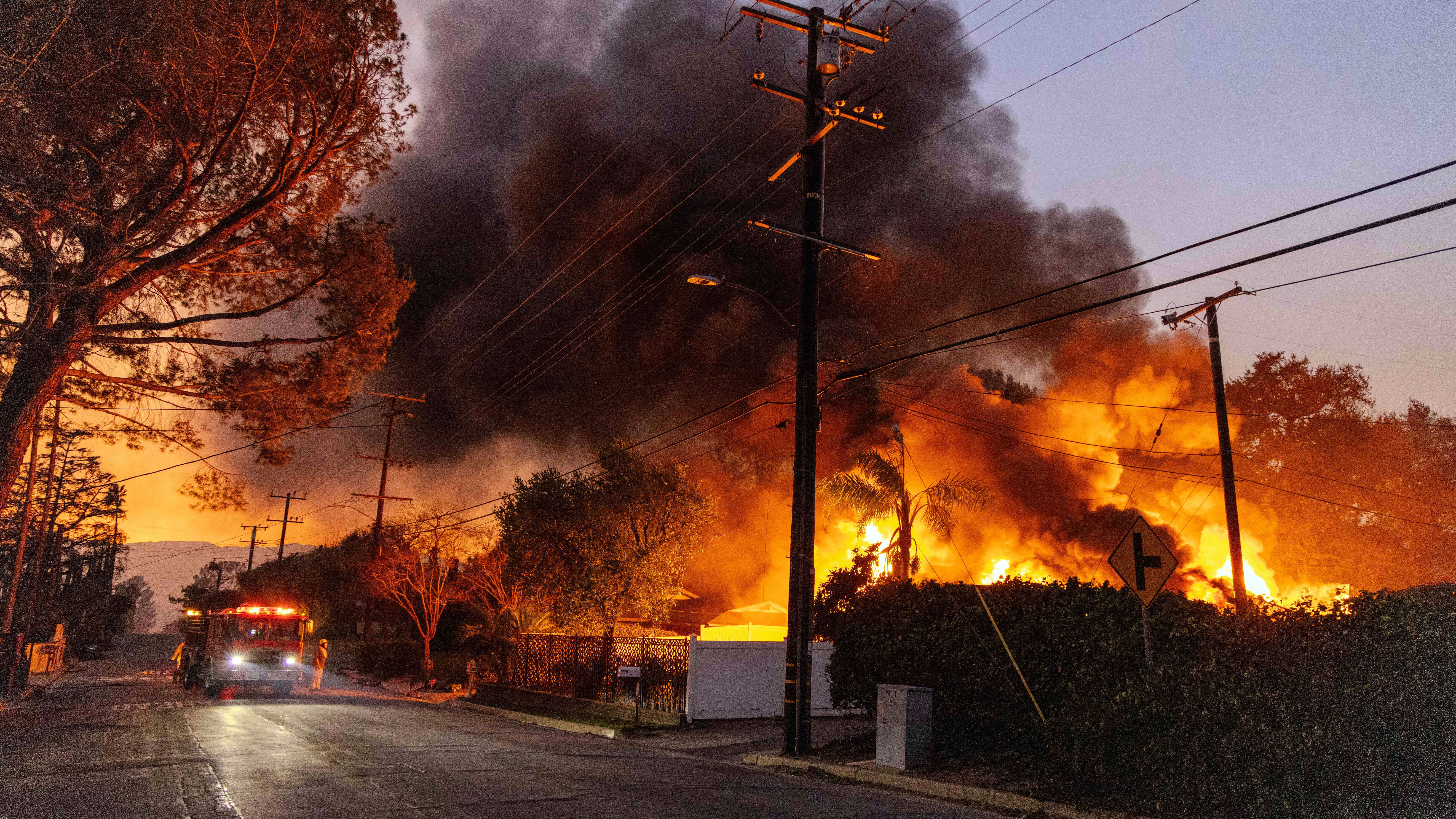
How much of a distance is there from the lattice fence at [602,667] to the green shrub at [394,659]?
1362cm

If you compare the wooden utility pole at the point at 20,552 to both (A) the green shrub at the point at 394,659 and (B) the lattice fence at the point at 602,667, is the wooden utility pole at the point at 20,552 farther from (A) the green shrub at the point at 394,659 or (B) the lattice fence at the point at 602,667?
(B) the lattice fence at the point at 602,667

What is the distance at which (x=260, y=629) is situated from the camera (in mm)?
24484

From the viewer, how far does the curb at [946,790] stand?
898cm

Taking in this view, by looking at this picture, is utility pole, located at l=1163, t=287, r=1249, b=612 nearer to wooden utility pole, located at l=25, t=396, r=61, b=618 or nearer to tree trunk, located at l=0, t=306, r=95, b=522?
tree trunk, located at l=0, t=306, r=95, b=522

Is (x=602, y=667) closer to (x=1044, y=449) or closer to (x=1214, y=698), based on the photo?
(x=1214, y=698)

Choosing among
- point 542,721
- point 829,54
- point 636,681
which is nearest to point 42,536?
point 542,721

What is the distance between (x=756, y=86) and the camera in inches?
630

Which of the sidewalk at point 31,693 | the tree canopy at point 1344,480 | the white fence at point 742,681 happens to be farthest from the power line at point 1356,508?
the sidewalk at point 31,693

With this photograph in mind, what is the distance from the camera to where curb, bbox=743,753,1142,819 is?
8.98 metres

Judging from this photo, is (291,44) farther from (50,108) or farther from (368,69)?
(50,108)

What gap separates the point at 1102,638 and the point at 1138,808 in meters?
2.05

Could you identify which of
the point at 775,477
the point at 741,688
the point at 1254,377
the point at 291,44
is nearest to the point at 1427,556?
the point at 1254,377

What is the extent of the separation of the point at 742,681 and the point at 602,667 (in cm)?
418

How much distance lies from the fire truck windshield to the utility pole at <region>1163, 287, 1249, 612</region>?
2371cm
